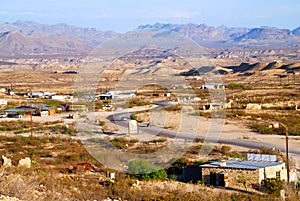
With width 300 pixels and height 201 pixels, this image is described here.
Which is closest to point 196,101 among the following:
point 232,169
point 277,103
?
point 277,103

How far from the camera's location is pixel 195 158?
2320 centimetres

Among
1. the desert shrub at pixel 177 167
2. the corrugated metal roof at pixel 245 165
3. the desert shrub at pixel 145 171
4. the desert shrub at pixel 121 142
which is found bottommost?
the desert shrub at pixel 121 142

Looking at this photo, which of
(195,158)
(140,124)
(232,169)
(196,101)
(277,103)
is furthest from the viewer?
(196,101)

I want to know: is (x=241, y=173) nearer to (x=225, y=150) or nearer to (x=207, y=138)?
(x=225, y=150)

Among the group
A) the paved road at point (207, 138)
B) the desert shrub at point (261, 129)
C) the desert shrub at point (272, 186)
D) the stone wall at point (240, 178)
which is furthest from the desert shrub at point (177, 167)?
the desert shrub at point (261, 129)

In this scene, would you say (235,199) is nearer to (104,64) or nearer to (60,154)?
(60,154)

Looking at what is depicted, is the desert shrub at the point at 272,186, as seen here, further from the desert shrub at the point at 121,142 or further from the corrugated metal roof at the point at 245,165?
the desert shrub at the point at 121,142

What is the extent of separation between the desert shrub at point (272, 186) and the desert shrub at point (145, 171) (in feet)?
12.0

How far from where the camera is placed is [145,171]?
1842cm

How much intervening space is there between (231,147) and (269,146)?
2068 millimetres

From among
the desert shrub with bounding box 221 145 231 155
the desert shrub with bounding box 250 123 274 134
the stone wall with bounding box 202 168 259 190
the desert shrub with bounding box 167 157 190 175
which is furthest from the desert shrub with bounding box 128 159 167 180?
the desert shrub with bounding box 250 123 274 134

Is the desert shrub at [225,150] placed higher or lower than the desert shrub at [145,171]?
lower

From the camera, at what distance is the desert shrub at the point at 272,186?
15.1 meters

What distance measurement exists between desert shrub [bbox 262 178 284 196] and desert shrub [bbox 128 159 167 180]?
12.0 ft
